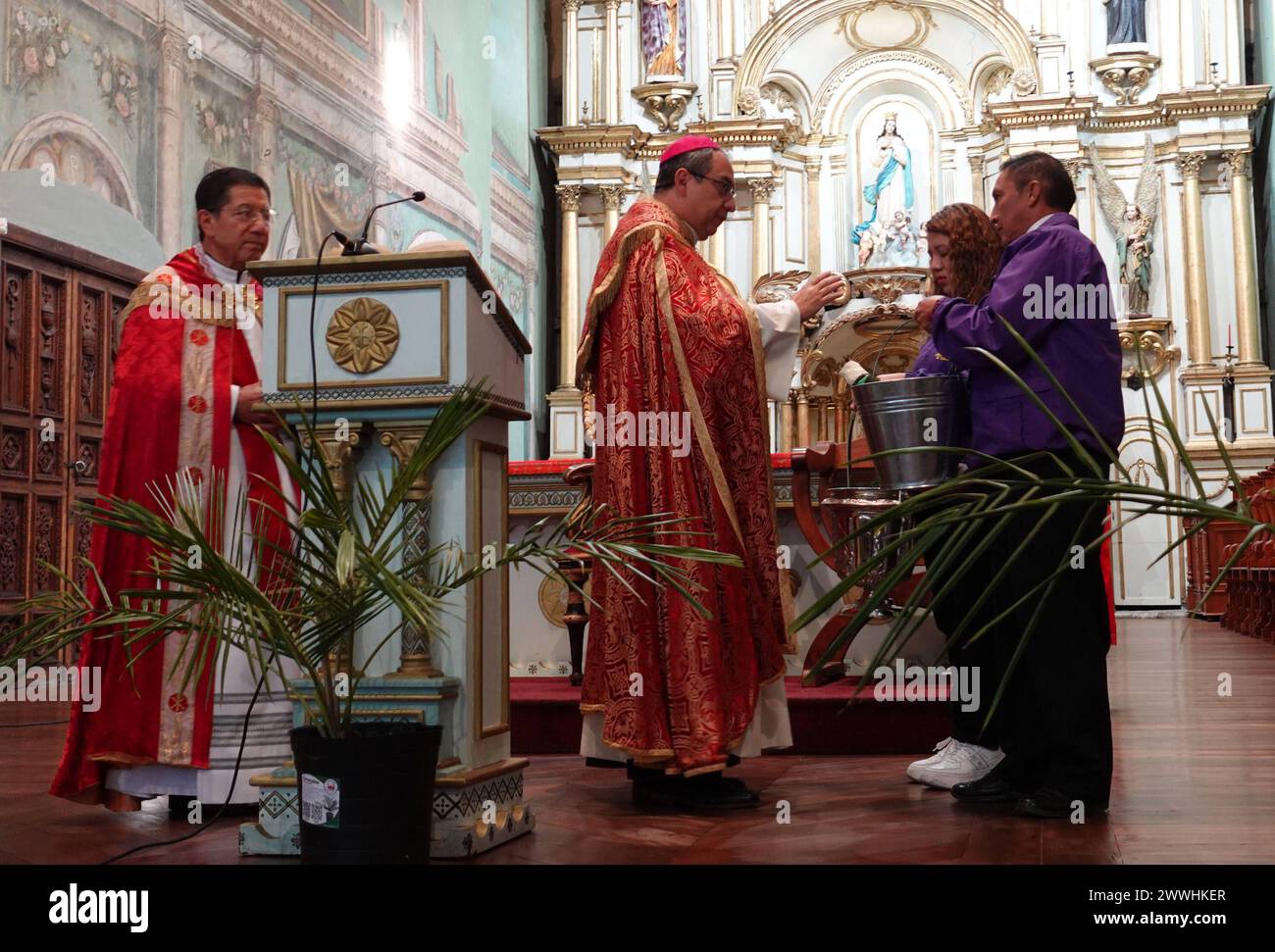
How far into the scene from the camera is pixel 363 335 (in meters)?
2.79

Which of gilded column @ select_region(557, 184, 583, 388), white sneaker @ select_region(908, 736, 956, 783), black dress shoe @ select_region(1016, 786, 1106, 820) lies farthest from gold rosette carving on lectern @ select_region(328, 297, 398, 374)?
gilded column @ select_region(557, 184, 583, 388)

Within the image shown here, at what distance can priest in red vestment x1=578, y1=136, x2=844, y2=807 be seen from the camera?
332 centimetres

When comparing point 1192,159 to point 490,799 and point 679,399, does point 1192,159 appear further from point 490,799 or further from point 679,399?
point 490,799

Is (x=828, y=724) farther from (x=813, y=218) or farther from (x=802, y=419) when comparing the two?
(x=813, y=218)

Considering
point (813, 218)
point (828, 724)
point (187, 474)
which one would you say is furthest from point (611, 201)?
point (187, 474)

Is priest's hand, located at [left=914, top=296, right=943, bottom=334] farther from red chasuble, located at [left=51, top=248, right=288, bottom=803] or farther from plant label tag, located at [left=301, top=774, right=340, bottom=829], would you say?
plant label tag, located at [left=301, top=774, right=340, bottom=829]

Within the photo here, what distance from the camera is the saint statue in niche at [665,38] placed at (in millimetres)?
15008

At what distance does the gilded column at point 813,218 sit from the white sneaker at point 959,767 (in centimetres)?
1164

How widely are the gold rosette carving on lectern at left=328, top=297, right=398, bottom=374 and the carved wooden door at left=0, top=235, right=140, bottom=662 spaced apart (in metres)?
4.34

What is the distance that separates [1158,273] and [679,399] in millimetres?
12079

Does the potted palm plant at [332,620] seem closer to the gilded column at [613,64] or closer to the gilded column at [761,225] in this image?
the gilded column at [761,225]
